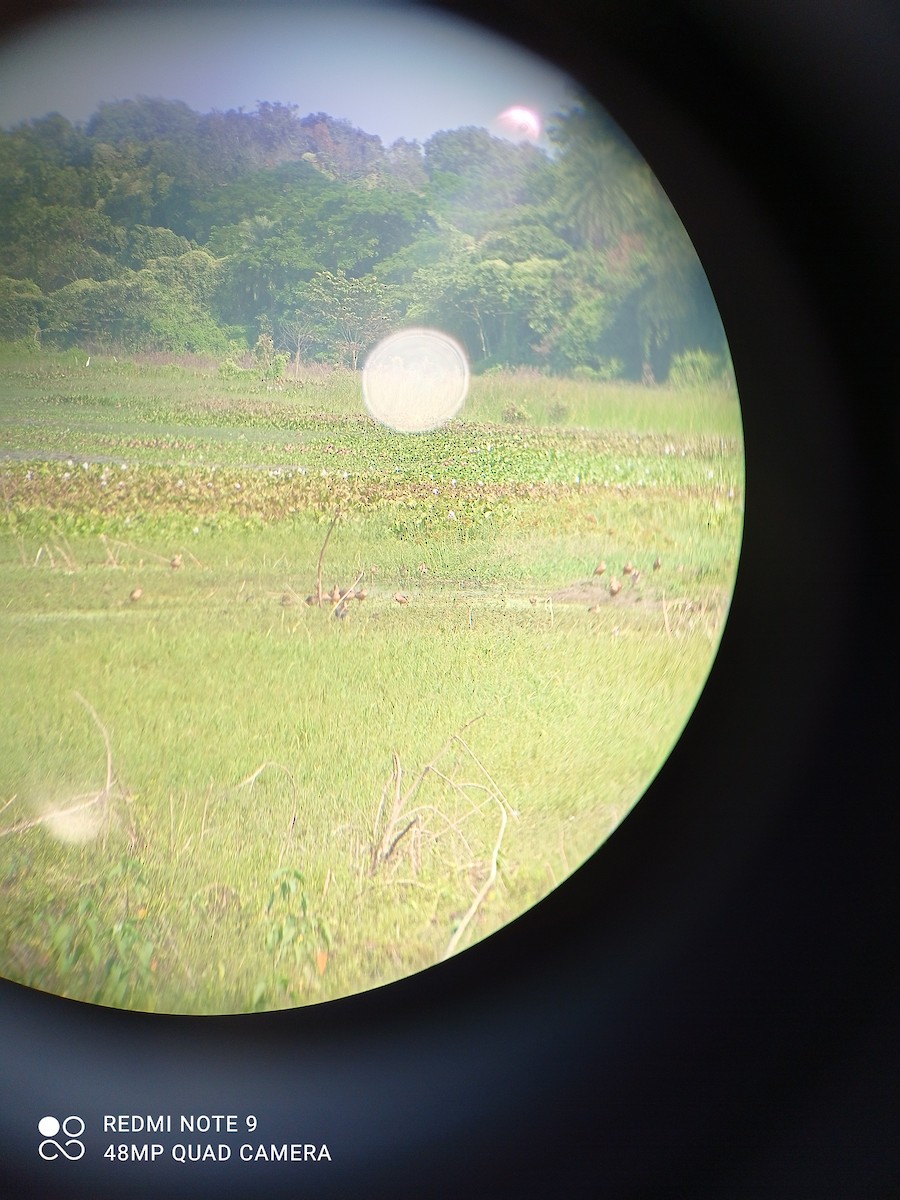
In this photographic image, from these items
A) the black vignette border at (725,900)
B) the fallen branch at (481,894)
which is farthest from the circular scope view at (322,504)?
the black vignette border at (725,900)

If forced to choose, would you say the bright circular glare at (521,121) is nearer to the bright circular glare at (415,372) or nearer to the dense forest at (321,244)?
the dense forest at (321,244)

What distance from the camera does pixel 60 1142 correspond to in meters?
0.74

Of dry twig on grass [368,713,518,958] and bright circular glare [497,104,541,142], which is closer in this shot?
bright circular glare [497,104,541,142]

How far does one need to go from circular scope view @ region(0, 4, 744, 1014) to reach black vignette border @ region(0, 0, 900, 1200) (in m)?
0.74

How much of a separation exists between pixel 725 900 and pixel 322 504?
4.33ft

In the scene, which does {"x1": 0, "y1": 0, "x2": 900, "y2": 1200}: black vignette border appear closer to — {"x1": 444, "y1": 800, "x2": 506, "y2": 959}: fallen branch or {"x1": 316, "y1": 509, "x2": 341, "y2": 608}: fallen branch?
{"x1": 444, "y1": 800, "x2": 506, "y2": 959}: fallen branch

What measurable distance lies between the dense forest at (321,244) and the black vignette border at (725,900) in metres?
0.87

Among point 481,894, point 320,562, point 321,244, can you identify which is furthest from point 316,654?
point 321,244

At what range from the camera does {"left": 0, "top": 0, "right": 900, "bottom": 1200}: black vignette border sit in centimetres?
72

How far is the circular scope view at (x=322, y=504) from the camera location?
5.20 feet

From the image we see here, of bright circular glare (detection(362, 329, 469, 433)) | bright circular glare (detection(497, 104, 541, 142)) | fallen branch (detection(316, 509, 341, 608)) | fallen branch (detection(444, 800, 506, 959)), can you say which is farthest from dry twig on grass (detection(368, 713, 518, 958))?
bright circular glare (detection(497, 104, 541, 142))

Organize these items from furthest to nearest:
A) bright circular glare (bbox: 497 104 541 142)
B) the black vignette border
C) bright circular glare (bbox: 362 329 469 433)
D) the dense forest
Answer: bright circular glare (bbox: 362 329 469 433) < the dense forest < bright circular glare (bbox: 497 104 541 142) < the black vignette border

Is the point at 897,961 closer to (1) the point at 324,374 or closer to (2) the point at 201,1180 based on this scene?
(2) the point at 201,1180

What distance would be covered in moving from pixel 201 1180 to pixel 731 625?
2.36 feet
